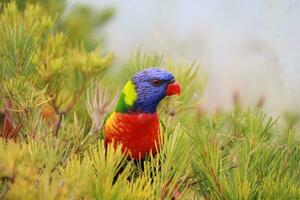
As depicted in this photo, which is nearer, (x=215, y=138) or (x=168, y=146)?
(x=168, y=146)

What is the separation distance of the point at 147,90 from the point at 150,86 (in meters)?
0.01

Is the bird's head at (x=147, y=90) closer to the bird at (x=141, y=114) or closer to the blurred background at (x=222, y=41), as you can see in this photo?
the bird at (x=141, y=114)

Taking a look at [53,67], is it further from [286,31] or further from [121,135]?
[286,31]

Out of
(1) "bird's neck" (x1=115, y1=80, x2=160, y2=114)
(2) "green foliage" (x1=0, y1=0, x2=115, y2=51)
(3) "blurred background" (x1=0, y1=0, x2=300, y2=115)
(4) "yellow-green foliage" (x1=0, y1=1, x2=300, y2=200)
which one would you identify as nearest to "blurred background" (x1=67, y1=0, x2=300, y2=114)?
(3) "blurred background" (x1=0, y1=0, x2=300, y2=115)

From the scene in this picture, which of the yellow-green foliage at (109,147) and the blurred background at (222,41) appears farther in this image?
the blurred background at (222,41)

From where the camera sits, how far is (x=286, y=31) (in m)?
2.37

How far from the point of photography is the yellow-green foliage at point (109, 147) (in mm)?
691

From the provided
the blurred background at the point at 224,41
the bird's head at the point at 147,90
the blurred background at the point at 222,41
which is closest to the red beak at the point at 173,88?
the bird's head at the point at 147,90

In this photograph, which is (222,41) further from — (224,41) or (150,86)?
(150,86)

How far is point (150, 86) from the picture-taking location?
1.14m

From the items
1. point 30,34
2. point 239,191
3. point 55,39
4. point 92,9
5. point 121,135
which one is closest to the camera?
point 239,191

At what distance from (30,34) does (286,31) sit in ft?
5.11

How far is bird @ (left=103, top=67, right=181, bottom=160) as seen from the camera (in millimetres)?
1126

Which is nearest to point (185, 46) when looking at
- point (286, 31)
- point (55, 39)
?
point (286, 31)
